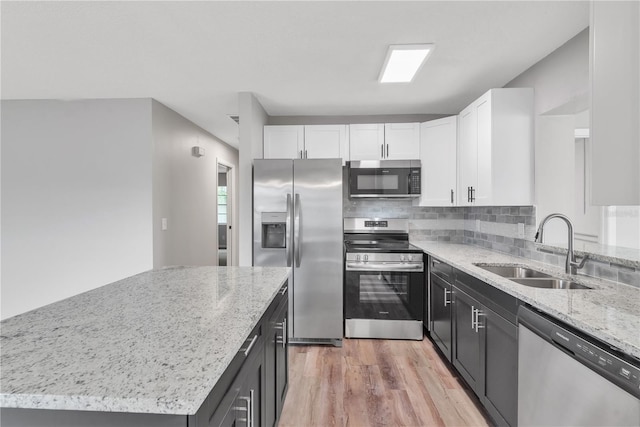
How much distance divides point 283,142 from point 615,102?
9.42 ft

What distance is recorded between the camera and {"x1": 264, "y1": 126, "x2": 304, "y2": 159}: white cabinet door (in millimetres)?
3525

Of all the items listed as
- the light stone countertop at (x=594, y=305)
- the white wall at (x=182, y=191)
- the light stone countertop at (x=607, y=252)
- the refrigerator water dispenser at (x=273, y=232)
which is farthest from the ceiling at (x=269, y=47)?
the light stone countertop at (x=594, y=305)

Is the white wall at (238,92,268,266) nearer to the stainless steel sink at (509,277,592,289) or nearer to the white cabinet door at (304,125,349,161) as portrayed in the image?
the white cabinet door at (304,125,349,161)

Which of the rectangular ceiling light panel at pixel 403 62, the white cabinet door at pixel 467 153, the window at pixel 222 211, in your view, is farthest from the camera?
the window at pixel 222 211

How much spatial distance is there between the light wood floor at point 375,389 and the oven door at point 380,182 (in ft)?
5.09

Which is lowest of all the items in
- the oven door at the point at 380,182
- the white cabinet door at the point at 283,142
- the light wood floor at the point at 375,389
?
the light wood floor at the point at 375,389

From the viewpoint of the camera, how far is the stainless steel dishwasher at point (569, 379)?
1013mm

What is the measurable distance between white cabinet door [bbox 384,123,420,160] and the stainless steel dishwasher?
7.45 feet

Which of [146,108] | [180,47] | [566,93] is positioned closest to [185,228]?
[146,108]

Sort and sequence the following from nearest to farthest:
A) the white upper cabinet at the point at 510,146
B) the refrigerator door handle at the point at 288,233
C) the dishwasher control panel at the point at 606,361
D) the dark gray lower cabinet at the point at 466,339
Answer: the dishwasher control panel at the point at 606,361 → the dark gray lower cabinet at the point at 466,339 → the white upper cabinet at the point at 510,146 → the refrigerator door handle at the point at 288,233

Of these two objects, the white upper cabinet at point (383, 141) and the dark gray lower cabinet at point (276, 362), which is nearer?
the dark gray lower cabinet at point (276, 362)

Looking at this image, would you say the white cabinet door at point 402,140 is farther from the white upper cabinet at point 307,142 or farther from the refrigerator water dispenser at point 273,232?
the refrigerator water dispenser at point 273,232

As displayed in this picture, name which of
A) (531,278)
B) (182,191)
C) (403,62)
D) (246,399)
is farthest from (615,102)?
(182,191)

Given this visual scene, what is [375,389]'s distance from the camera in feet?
7.54
